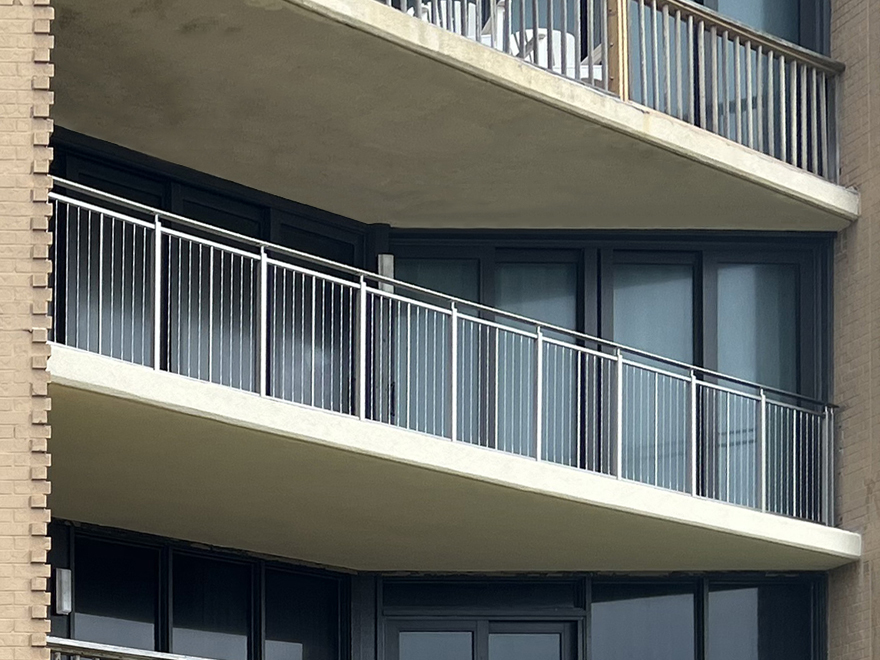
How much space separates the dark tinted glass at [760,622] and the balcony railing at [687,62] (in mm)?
4175

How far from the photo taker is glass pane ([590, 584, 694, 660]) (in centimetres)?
2108

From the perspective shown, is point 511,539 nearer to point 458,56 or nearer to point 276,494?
point 276,494

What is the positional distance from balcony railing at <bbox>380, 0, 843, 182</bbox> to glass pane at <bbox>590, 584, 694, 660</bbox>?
4453 millimetres

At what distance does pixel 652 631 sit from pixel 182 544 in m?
4.84

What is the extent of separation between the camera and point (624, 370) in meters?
20.9

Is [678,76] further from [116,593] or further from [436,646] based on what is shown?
[116,593]

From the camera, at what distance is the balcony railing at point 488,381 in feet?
62.2

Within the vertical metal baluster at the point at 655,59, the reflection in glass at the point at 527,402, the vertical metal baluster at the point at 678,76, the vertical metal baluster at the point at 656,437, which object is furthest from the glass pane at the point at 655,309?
the vertical metal baluster at the point at 655,59

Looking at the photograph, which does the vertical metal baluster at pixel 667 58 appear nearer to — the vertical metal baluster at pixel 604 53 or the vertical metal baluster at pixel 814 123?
the vertical metal baluster at pixel 604 53

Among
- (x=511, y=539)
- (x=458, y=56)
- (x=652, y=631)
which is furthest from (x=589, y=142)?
(x=652, y=631)

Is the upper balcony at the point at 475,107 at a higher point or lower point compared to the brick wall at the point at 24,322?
higher

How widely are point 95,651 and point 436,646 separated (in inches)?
240

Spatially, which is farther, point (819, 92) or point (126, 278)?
point (819, 92)

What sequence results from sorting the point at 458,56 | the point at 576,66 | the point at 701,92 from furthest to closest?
1. the point at 701,92
2. the point at 576,66
3. the point at 458,56
